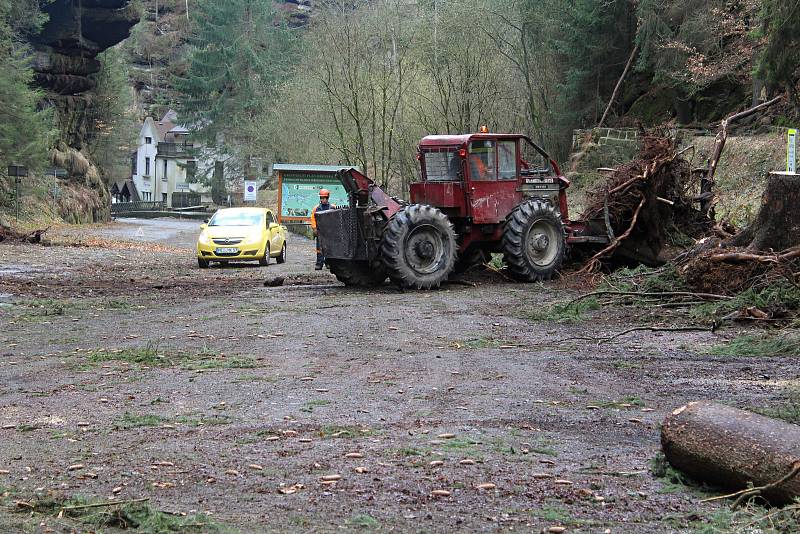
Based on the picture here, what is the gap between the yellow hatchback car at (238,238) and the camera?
26922mm

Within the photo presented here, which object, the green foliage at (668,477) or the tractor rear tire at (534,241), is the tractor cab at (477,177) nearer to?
the tractor rear tire at (534,241)

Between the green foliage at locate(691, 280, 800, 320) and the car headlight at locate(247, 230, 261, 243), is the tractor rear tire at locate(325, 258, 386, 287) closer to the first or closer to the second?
the green foliage at locate(691, 280, 800, 320)

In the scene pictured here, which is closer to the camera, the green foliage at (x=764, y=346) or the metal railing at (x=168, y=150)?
the green foliage at (x=764, y=346)

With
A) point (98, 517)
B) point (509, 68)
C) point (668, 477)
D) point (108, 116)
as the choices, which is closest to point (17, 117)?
point (509, 68)

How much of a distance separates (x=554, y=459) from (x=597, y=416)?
4.67 ft

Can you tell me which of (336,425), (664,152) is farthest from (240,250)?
(336,425)

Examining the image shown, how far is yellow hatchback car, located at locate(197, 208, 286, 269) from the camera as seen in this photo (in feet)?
88.3

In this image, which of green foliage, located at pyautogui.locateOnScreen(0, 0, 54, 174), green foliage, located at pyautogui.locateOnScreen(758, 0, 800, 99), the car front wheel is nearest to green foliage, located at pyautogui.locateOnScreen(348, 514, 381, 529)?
green foliage, located at pyautogui.locateOnScreen(758, 0, 800, 99)

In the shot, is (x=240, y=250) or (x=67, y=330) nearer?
(x=67, y=330)

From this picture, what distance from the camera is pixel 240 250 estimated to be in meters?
27.0

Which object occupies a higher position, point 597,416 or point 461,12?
point 461,12

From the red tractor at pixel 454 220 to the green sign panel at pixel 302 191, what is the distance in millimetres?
21616

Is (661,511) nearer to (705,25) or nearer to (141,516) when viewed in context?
(141,516)

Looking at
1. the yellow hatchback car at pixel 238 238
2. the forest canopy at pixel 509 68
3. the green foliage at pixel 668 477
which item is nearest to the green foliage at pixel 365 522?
the green foliage at pixel 668 477
